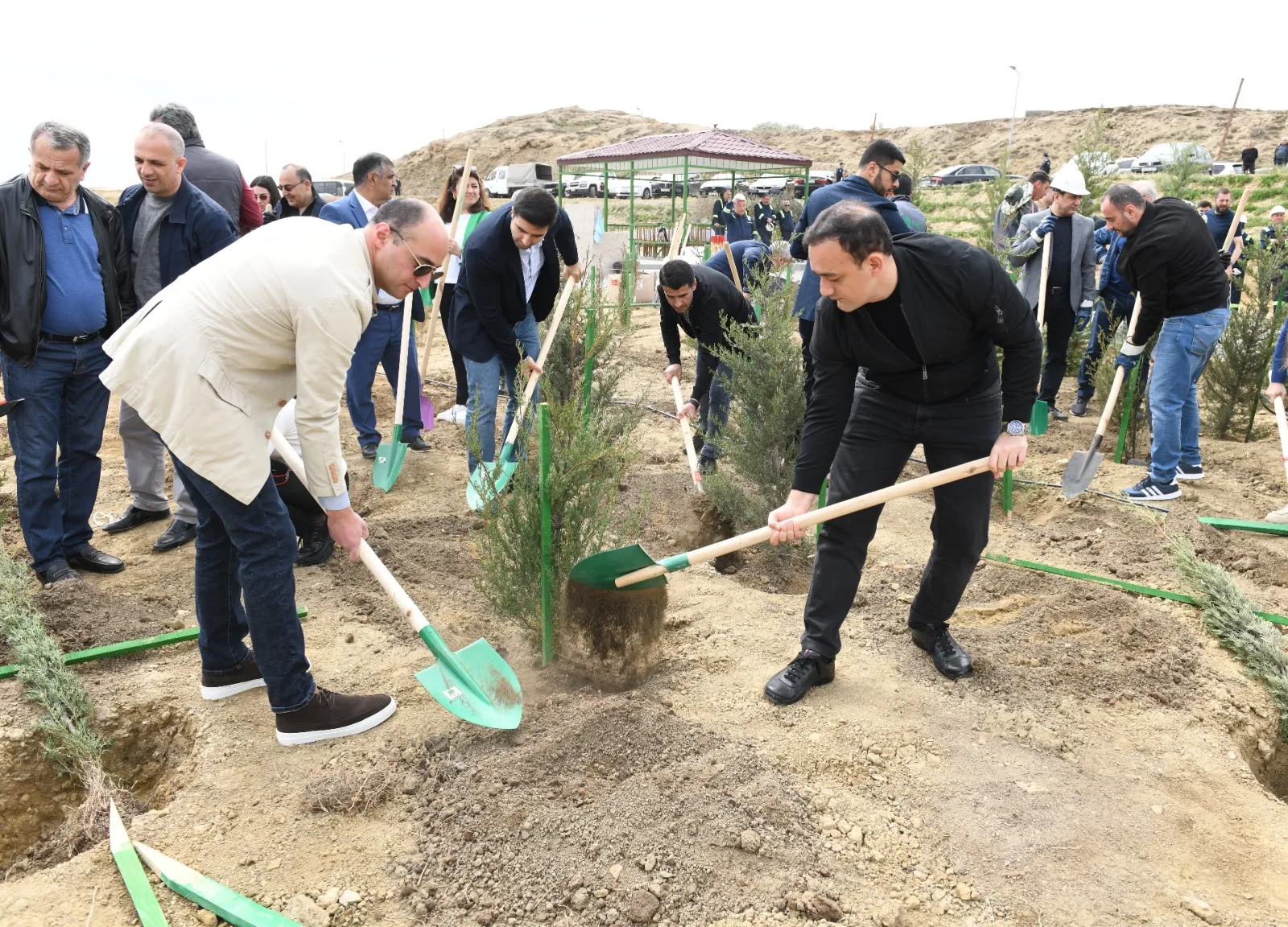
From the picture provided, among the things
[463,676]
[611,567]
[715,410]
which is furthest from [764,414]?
[463,676]

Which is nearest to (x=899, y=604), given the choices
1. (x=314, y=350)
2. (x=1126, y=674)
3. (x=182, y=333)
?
(x=1126, y=674)

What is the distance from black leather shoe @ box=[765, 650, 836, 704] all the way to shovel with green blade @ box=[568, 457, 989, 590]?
51 cm

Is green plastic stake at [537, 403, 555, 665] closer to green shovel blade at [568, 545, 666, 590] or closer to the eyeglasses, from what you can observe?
green shovel blade at [568, 545, 666, 590]

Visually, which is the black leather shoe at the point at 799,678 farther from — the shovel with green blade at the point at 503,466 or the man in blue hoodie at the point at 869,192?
the man in blue hoodie at the point at 869,192

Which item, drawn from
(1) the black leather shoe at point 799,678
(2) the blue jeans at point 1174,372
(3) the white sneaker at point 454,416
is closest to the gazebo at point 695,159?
(3) the white sneaker at point 454,416

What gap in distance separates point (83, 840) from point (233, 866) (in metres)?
0.60

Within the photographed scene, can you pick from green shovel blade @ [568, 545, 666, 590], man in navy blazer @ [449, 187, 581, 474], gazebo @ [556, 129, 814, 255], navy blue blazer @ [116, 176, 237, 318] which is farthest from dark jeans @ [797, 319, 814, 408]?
gazebo @ [556, 129, 814, 255]

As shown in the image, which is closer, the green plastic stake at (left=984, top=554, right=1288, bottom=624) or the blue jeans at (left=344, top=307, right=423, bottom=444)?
the green plastic stake at (left=984, top=554, right=1288, bottom=624)

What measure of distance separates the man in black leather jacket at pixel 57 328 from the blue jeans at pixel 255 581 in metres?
1.50

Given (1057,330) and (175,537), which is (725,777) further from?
(1057,330)

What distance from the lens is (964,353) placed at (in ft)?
9.87

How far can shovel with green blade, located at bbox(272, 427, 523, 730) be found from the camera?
2.88 m

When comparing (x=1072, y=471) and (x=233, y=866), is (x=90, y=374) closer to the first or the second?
(x=233, y=866)

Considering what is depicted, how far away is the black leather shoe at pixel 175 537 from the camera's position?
180 inches
